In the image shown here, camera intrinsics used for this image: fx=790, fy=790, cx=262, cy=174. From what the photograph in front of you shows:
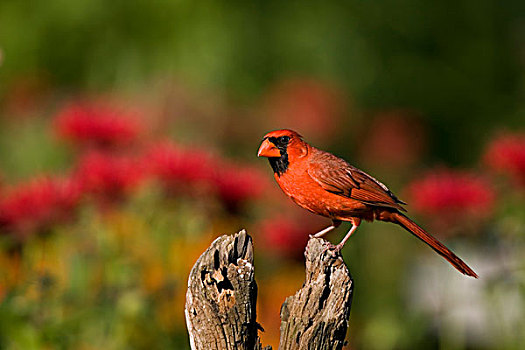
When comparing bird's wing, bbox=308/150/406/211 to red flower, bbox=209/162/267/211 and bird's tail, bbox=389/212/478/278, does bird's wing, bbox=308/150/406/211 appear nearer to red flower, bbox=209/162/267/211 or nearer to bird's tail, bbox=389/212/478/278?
bird's tail, bbox=389/212/478/278

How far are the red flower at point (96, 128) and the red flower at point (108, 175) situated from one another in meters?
0.23

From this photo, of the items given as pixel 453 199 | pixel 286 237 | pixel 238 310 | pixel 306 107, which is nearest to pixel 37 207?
pixel 286 237

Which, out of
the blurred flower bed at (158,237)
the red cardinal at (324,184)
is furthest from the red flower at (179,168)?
the red cardinal at (324,184)

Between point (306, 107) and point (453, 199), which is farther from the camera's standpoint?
point (306, 107)

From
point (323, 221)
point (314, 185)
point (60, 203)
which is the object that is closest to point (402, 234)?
point (323, 221)

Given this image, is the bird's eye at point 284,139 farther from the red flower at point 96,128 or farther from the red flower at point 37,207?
the red flower at point 96,128

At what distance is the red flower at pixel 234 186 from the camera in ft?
8.73

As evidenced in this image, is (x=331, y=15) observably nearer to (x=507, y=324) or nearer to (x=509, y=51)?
(x=509, y=51)

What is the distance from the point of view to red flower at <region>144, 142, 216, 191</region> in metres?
2.63

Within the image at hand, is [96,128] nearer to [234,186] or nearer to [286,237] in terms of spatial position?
[234,186]

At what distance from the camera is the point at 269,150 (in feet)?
5.44

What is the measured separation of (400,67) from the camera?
362 inches

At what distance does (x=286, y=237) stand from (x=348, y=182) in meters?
1.25

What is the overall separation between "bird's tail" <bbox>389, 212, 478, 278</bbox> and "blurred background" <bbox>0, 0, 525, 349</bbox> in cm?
93
